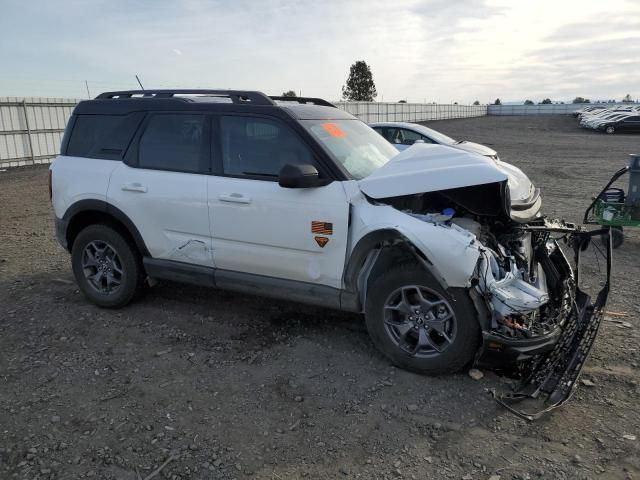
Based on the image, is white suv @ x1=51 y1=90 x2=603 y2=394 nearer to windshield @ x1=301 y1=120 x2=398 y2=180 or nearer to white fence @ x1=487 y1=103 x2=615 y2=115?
windshield @ x1=301 y1=120 x2=398 y2=180

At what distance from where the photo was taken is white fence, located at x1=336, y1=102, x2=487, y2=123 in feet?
123

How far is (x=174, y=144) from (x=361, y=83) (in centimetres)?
6273

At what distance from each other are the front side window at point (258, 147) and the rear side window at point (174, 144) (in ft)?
0.81

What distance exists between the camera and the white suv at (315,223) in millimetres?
3471

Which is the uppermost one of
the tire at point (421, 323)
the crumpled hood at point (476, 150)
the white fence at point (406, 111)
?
the white fence at point (406, 111)

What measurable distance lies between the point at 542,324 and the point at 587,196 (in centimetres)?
891

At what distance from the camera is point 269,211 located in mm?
4027

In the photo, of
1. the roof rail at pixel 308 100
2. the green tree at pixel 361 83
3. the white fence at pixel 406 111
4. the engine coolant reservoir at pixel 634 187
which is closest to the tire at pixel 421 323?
the roof rail at pixel 308 100

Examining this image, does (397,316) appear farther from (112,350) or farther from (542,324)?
(112,350)

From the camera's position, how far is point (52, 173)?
16.6 ft

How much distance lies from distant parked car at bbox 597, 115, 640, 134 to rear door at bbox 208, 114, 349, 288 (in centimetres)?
3708

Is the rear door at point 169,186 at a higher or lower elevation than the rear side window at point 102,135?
lower

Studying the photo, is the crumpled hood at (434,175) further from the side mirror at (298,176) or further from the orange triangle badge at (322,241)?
the orange triangle badge at (322,241)

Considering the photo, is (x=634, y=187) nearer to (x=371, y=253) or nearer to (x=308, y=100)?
(x=308, y=100)
